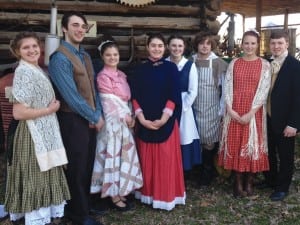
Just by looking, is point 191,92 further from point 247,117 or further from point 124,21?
point 124,21

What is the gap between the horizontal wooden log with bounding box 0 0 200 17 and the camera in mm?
5131

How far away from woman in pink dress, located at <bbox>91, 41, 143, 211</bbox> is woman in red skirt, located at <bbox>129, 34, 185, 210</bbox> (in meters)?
0.13

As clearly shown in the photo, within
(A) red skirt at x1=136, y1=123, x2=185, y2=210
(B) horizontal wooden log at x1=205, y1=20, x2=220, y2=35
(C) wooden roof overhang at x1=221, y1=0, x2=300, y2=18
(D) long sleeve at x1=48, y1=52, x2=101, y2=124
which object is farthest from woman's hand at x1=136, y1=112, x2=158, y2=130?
(C) wooden roof overhang at x1=221, y1=0, x2=300, y2=18

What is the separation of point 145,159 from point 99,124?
684mm

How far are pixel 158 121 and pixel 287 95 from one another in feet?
4.56

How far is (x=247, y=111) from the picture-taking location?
163 inches

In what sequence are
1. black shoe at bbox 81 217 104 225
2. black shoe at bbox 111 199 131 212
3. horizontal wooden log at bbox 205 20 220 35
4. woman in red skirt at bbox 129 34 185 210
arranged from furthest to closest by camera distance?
1. horizontal wooden log at bbox 205 20 220 35
2. black shoe at bbox 111 199 131 212
3. woman in red skirt at bbox 129 34 185 210
4. black shoe at bbox 81 217 104 225

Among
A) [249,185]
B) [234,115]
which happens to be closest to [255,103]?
[234,115]

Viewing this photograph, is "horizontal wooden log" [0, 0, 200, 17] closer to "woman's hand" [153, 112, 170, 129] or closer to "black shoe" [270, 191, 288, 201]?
"woman's hand" [153, 112, 170, 129]

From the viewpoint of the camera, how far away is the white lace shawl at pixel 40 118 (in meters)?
3.19

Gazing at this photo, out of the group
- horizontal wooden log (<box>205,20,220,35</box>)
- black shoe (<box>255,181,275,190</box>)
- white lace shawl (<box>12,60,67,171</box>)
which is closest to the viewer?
white lace shawl (<box>12,60,67,171</box>)

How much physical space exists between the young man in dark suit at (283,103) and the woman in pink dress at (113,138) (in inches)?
60.7

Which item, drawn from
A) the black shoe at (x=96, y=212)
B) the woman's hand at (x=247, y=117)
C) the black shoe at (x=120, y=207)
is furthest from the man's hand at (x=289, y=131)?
the black shoe at (x=96, y=212)

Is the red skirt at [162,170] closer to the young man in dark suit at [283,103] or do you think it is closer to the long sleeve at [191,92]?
the long sleeve at [191,92]
